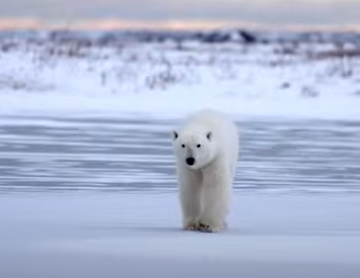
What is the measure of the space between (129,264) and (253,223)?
6.04 feet

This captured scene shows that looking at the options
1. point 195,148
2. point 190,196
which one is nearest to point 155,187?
point 190,196

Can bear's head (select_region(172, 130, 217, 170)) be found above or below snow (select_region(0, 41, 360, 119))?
below

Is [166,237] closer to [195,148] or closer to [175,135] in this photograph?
[195,148]

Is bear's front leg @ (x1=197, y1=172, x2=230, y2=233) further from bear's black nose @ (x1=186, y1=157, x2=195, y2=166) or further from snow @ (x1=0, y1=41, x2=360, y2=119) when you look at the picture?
snow @ (x1=0, y1=41, x2=360, y2=119)

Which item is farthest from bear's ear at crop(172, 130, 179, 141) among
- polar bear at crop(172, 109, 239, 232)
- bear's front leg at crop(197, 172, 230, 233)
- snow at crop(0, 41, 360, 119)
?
snow at crop(0, 41, 360, 119)

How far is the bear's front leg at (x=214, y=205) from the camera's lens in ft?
21.7

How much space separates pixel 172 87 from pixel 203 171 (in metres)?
17.1

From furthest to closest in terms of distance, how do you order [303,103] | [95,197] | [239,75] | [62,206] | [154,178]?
[239,75] < [303,103] < [154,178] < [95,197] < [62,206]

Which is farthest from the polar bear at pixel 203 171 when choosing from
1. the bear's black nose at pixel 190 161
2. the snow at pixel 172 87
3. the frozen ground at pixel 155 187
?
the snow at pixel 172 87

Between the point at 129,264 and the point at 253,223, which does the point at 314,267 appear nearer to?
the point at 129,264

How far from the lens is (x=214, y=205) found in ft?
21.9

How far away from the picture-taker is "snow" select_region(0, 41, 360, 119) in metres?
19.0

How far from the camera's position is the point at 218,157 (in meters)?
6.66

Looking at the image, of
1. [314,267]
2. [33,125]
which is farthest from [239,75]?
[314,267]
